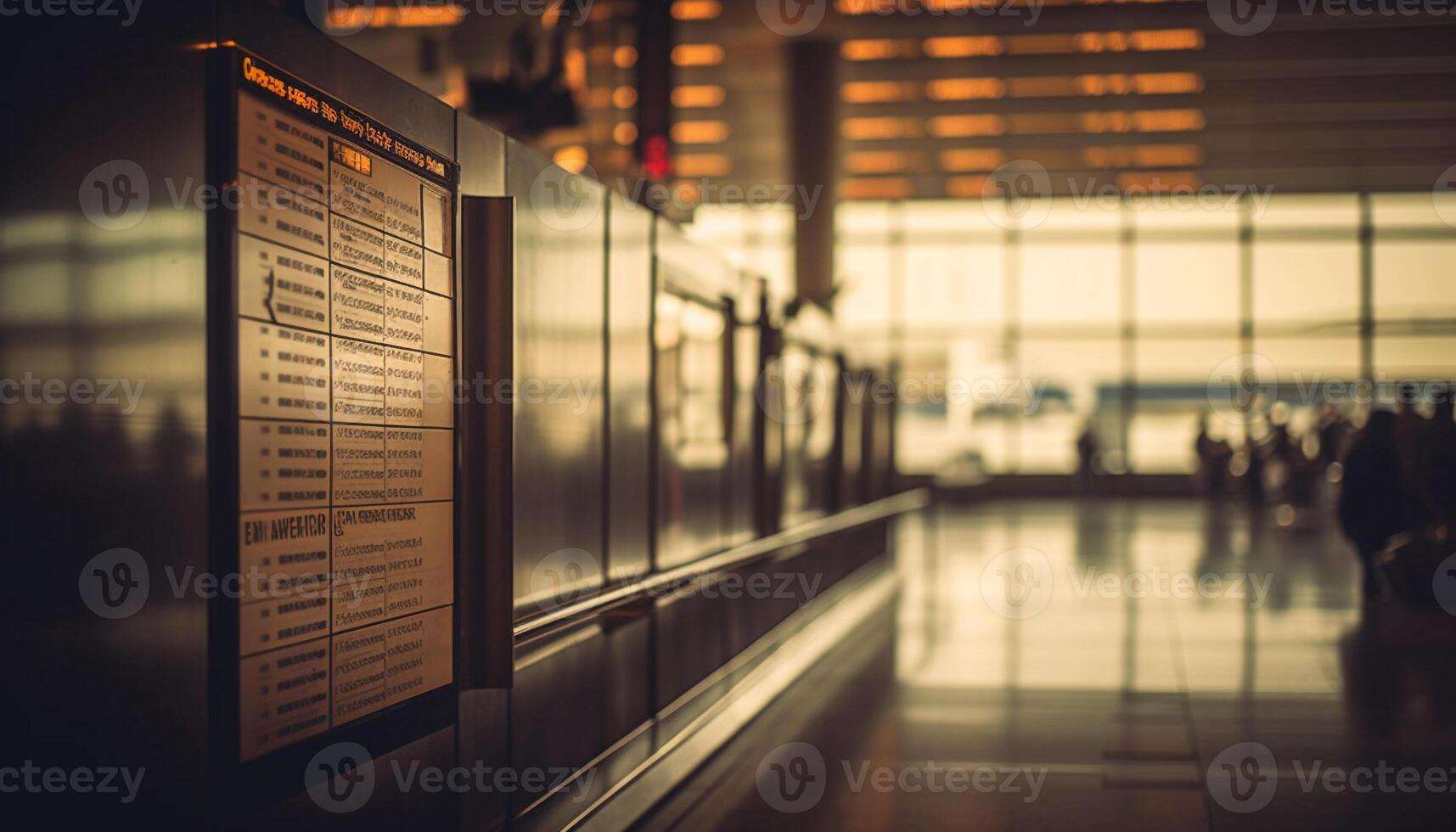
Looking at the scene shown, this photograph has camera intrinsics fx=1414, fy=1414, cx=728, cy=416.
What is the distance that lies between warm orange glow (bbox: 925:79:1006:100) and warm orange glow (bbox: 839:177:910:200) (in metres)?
6.00

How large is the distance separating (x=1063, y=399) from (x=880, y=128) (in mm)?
11090

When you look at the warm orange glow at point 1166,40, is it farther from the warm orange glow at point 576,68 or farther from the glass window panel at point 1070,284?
the glass window panel at point 1070,284

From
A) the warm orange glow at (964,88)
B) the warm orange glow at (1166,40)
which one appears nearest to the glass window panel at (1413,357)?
the warm orange glow at (964,88)

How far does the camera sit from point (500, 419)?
140 inches

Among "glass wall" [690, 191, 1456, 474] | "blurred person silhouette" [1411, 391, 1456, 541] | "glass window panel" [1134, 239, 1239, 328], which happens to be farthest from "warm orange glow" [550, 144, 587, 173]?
"glass window panel" [1134, 239, 1239, 328]

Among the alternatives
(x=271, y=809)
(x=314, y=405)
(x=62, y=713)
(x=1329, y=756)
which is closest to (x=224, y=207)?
(x=314, y=405)

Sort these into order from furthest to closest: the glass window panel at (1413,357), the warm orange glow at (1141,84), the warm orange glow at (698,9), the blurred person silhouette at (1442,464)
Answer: the glass window panel at (1413,357) → the warm orange glow at (1141,84) → the warm orange glow at (698,9) → the blurred person silhouette at (1442,464)

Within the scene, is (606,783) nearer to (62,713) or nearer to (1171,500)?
(62,713)

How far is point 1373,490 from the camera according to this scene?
36.8 feet

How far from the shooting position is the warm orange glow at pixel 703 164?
2399 cm

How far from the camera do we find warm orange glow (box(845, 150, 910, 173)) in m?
23.0

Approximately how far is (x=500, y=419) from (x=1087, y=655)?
6.30m

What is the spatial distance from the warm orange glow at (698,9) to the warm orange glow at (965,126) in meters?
5.17

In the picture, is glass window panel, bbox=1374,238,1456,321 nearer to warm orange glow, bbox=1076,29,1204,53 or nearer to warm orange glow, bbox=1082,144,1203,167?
warm orange glow, bbox=1082,144,1203,167
